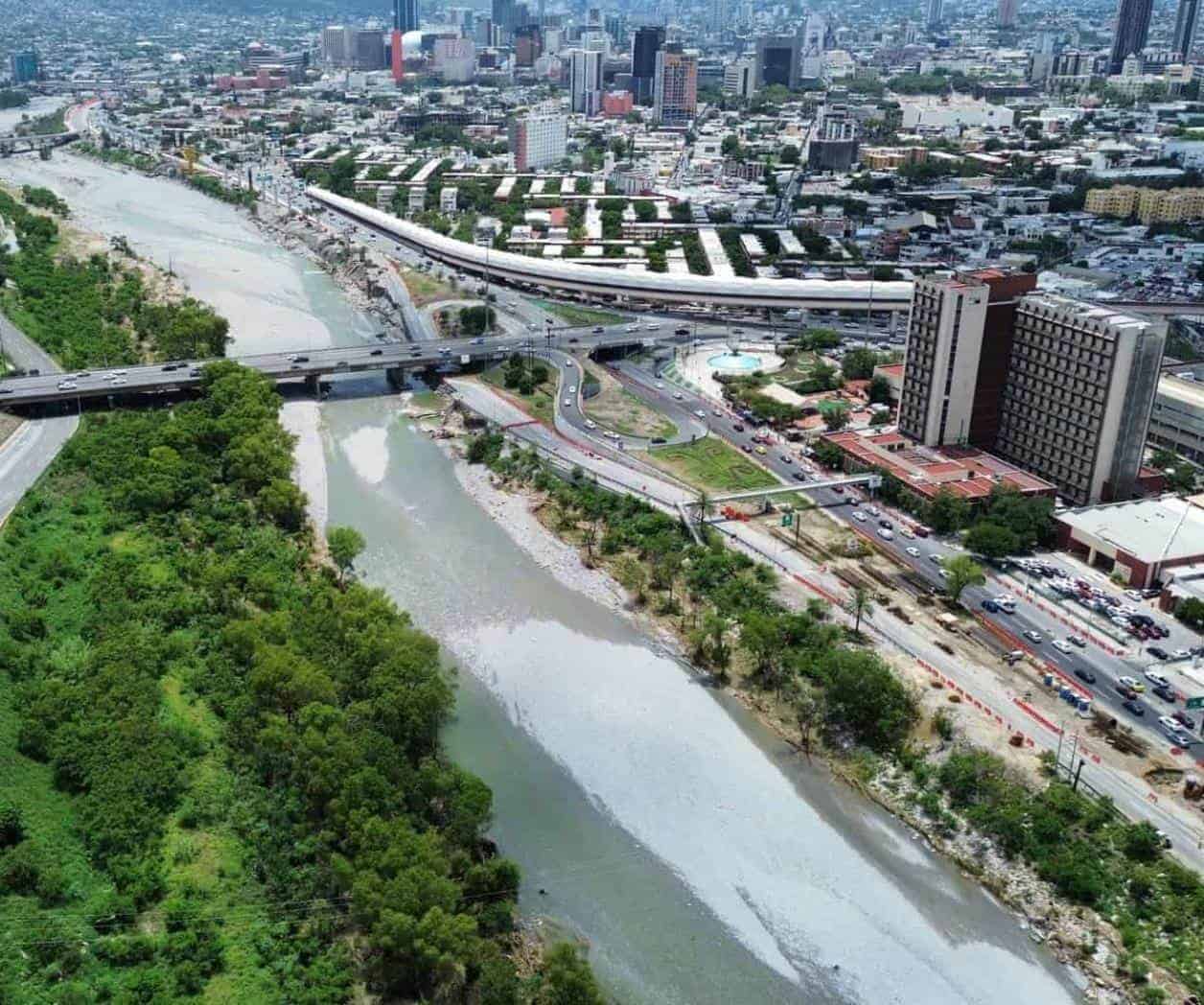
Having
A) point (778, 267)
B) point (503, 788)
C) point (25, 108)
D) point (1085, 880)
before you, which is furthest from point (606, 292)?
Answer: point (25, 108)

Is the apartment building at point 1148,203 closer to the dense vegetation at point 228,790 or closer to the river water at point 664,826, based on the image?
the river water at point 664,826

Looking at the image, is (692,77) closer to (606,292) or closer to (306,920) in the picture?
(606,292)

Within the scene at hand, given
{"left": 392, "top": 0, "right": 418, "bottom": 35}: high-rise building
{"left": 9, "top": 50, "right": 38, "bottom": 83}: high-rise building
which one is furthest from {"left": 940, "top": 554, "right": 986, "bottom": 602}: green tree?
{"left": 392, "top": 0, "right": 418, "bottom": 35}: high-rise building

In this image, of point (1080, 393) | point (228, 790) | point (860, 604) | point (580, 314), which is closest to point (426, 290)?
point (580, 314)

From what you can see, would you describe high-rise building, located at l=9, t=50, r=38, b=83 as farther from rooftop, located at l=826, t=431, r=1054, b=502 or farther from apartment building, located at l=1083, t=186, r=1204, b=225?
rooftop, located at l=826, t=431, r=1054, b=502

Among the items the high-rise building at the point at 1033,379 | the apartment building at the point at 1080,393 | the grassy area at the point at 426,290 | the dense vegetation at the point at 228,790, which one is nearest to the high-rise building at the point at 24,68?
the grassy area at the point at 426,290

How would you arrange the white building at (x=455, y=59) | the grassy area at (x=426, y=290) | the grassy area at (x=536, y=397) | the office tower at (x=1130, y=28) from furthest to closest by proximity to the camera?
the white building at (x=455, y=59)
the office tower at (x=1130, y=28)
the grassy area at (x=426, y=290)
the grassy area at (x=536, y=397)

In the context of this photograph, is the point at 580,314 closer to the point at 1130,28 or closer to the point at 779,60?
the point at 779,60
